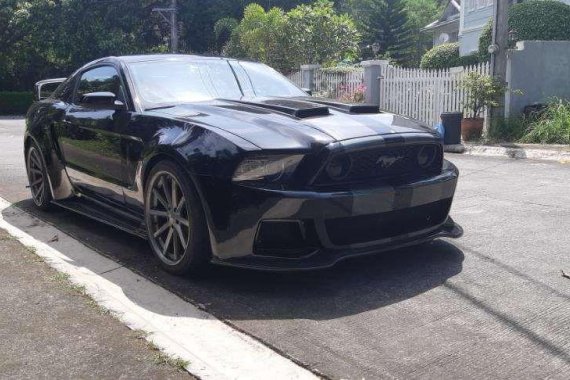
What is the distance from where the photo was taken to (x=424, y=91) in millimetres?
14852

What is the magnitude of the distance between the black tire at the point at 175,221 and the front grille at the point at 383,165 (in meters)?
0.78

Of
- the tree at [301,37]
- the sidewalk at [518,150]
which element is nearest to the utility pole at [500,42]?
the sidewalk at [518,150]

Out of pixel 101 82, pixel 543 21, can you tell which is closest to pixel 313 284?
pixel 101 82

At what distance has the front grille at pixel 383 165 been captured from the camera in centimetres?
375

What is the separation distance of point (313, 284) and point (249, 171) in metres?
0.81

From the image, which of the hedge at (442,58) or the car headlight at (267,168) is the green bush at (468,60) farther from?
the car headlight at (267,168)

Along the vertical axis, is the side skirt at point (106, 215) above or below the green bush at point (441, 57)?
below

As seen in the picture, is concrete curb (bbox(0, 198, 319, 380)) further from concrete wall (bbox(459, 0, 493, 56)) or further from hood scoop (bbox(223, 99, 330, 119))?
concrete wall (bbox(459, 0, 493, 56))

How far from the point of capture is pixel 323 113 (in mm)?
4266

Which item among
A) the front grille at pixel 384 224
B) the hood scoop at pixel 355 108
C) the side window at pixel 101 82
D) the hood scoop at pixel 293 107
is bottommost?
the front grille at pixel 384 224

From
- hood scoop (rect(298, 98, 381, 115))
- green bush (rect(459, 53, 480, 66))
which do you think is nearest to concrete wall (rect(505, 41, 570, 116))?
hood scoop (rect(298, 98, 381, 115))

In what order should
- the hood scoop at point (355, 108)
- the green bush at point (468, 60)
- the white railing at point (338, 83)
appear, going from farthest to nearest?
the green bush at point (468, 60), the white railing at point (338, 83), the hood scoop at point (355, 108)

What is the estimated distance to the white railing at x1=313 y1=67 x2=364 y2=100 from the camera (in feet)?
57.0

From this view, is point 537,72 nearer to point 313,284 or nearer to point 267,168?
point 313,284
